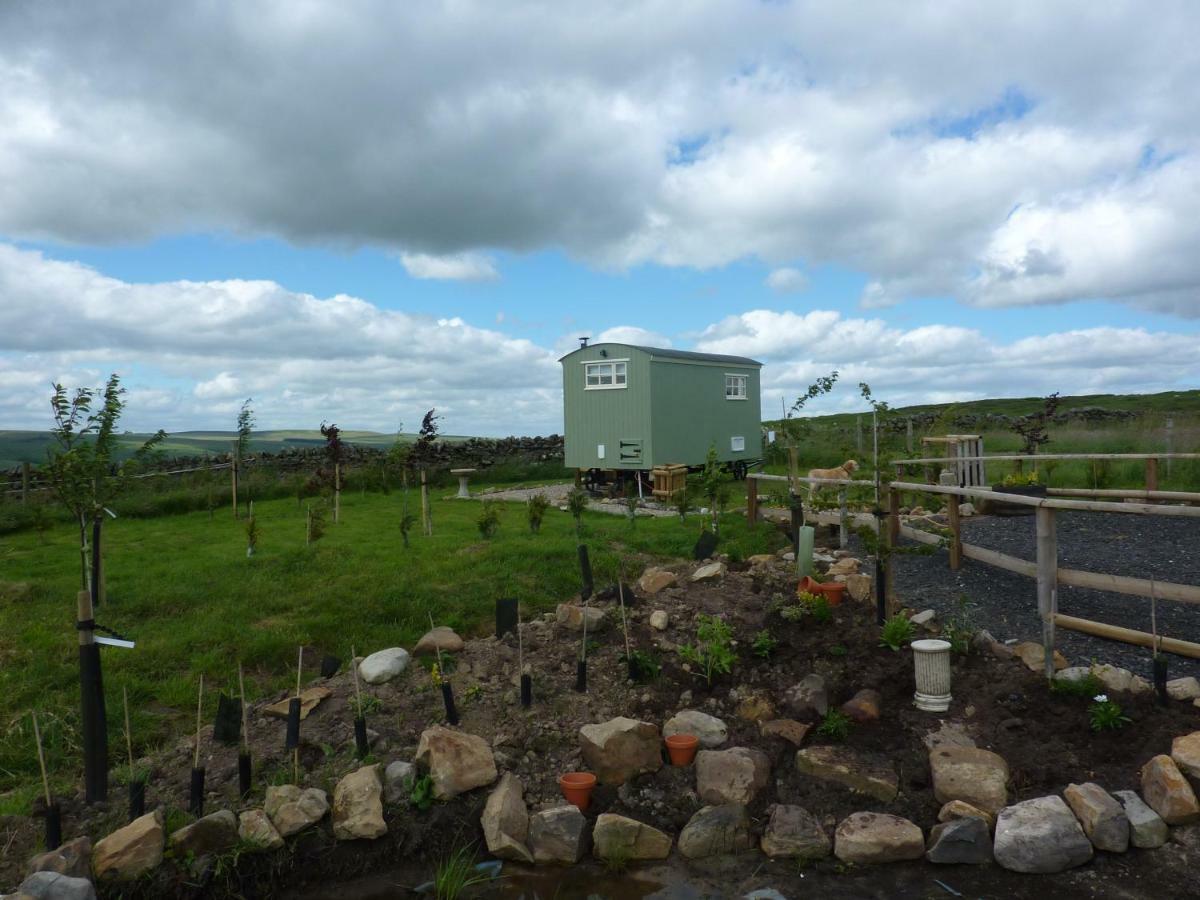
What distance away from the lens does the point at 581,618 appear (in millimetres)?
6523

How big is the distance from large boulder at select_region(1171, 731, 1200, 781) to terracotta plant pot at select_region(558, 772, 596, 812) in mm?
2969

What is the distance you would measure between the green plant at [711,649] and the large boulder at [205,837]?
117 inches

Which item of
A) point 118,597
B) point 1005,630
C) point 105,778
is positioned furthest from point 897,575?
point 118,597

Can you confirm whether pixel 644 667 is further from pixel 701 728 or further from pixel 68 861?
pixel 68 861

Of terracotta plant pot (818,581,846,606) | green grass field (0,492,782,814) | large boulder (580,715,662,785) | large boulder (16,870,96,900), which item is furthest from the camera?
terracotta plant pot (818,581,846,606)

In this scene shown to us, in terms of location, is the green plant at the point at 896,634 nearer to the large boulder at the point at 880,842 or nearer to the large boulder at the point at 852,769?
the large boulder at the point at 852,769

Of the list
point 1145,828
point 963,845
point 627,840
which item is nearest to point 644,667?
point 627,840

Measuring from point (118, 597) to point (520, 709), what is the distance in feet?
16.0

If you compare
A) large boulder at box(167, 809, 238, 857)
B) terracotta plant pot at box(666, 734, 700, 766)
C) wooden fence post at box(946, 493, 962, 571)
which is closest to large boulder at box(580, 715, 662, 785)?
terracotta plant pot at box(666, 734, 700, 766)

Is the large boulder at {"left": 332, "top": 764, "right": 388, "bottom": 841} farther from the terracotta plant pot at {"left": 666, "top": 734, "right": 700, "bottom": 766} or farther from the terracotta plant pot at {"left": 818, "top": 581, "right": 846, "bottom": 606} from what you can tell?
the terracotta plant pot at {"left": 818, "top": 581, "right": 846, "bottom": 606}

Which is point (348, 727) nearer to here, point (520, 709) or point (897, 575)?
point (520, 709)

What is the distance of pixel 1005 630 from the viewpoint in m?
6.08

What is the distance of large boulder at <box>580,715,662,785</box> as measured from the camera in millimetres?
4719

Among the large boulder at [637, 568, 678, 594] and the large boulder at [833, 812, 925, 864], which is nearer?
the large boulder at [833, 812, 925, 864]
